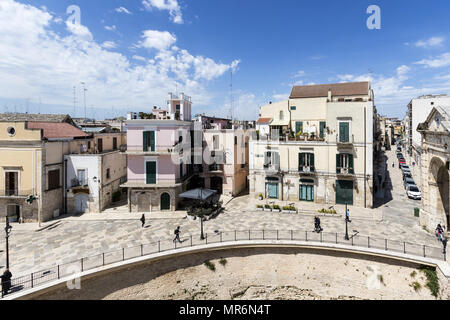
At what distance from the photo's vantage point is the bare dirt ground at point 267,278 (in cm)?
1555

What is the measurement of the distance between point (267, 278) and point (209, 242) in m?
5.00

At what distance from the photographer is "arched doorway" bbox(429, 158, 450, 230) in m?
18.9

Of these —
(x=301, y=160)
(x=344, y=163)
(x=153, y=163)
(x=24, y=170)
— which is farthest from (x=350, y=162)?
(x=24, y=170)

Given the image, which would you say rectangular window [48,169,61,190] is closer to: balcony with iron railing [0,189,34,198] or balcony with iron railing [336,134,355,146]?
balcony with iron railing [0,189,34,198]

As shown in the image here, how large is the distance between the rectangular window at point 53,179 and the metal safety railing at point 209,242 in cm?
1216

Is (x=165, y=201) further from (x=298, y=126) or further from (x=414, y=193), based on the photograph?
(x=414, y=193)

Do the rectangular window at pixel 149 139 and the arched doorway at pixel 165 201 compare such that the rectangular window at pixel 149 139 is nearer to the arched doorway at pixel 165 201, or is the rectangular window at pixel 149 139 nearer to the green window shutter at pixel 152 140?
the green window shutter at pixel 152 140

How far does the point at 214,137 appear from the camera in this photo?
3112 centimetres

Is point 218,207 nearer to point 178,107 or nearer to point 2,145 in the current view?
point 178,107

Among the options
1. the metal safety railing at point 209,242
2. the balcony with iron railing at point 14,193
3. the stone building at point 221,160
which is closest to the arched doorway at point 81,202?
the balcony with iron railing at point 14,193

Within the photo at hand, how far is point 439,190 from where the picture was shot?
18984 millimetres

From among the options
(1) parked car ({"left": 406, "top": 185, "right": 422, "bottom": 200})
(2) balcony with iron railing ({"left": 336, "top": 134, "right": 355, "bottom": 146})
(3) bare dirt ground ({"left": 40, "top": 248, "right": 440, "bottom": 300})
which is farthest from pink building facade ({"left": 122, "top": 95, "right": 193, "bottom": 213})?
(1) parked car ({"left": 406, "top": 185, "right": 422, "bottom": 200})

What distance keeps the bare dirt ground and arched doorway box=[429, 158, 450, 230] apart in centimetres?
651

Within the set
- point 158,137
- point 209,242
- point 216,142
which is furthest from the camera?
point 216,142
